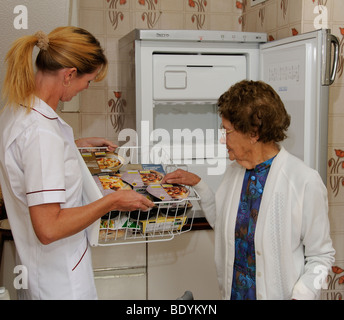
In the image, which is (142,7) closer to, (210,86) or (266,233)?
(210,86)

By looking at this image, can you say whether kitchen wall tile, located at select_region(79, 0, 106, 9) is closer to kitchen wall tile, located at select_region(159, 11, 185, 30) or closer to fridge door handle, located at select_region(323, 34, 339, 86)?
kitchen wall tile, located at select_region(159, 11, 185, 30)

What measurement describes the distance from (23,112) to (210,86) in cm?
120

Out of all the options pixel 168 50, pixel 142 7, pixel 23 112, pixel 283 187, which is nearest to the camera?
pixel 23 112

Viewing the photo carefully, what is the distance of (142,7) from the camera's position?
103 inches

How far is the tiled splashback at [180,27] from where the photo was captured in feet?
7.39

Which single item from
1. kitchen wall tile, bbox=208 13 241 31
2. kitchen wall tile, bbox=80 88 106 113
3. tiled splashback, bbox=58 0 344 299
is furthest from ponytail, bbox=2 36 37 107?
kitchen wall tile, bbox=208 13 241 31

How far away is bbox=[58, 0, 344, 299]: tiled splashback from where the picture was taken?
225cm

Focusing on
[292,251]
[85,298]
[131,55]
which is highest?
[131,55]

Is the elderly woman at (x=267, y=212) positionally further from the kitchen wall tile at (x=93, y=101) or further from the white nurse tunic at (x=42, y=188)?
the kitchen wall tile at (x=93, y=101)

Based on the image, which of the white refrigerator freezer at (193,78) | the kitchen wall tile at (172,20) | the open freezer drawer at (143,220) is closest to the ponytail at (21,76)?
the open freezer drawer at (143,220)

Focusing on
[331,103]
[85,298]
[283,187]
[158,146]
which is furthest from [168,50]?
[85,298]

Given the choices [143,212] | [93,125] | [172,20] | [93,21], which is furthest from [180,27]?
[143,212]

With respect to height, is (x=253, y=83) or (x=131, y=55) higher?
(x=131, y=55)

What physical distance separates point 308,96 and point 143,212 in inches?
34.7
